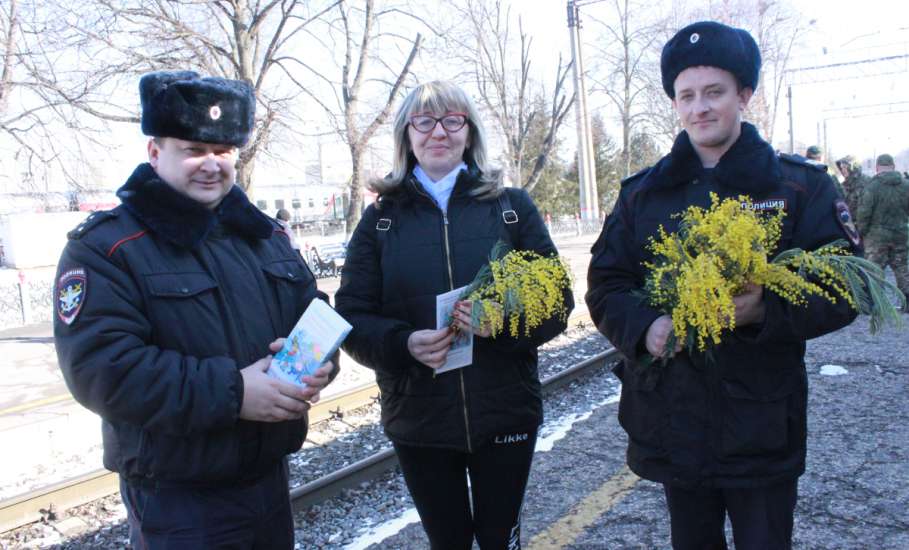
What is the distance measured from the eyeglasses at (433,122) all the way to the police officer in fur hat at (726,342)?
33.3 inches

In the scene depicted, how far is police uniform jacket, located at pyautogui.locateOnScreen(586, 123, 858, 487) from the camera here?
2.46 metres

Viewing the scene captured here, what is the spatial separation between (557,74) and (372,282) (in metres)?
22.8

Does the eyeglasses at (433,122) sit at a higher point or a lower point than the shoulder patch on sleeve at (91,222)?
higher

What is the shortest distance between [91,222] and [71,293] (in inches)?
10.4

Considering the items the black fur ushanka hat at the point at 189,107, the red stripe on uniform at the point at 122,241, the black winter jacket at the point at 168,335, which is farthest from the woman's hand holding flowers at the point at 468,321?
the red stripe on uniform at the point at 122,241

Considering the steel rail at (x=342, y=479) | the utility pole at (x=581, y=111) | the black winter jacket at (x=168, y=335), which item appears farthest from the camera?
the utility pole at (x=581, y=111)

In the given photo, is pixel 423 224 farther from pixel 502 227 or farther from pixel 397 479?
pixel 397 479

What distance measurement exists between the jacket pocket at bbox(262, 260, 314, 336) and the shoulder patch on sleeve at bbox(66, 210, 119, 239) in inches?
22.2

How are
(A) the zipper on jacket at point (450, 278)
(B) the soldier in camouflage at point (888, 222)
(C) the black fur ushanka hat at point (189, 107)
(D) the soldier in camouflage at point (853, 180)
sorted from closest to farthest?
(C) the black fur ushanka hat at point (189, 107)
(A) the zipper on jacket at point (450, 278)
(B) the soldier in camouflage at point (888, 222)
(D) the soldier in camouflage at point (853, 180)

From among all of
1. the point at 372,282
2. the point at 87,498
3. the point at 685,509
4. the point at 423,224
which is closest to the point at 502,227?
the point at 423,224

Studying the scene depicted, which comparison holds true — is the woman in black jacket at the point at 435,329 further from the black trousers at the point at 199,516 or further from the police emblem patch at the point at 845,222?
the police emblem patch at the point at 845,222

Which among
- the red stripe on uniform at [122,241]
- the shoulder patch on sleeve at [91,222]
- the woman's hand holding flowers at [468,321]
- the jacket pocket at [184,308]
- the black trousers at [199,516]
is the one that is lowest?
the black trousers at [199,516]

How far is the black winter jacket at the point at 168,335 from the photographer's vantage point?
209 centimetres

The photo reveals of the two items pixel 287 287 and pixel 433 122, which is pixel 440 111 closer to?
pixel 433 122
